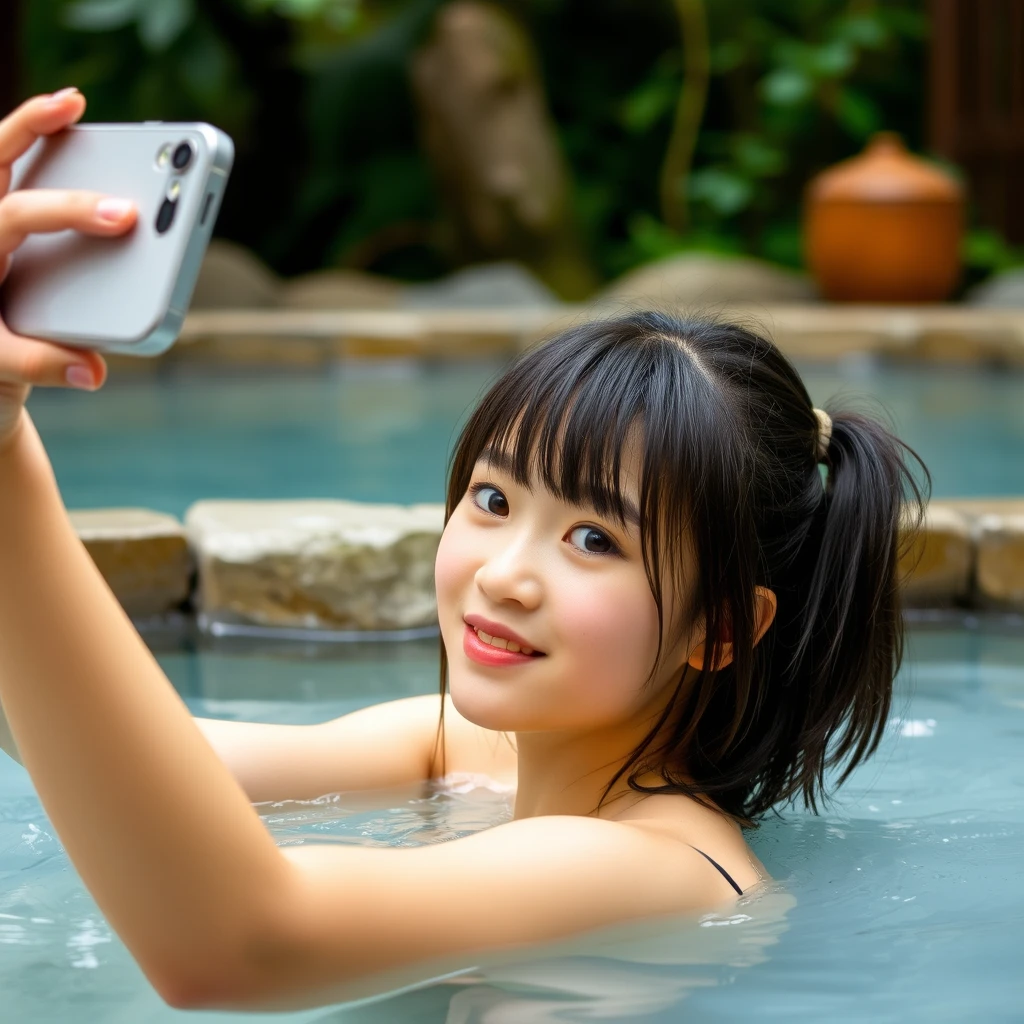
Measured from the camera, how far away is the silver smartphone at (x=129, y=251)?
3.26 ft

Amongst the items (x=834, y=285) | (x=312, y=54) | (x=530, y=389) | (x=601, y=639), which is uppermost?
(x=530, y=389)

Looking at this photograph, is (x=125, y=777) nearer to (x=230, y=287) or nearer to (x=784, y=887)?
(x=784, y=887)

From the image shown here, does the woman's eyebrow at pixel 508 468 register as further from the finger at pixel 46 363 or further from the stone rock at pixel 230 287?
the stone rock at pixel 230 287

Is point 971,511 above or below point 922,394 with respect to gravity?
above

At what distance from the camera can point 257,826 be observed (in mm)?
1202

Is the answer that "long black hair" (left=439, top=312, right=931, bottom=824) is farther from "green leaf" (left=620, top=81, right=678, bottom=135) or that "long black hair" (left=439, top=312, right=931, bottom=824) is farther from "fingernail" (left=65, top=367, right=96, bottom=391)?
"green leaf" (left=620, top=81, right=678, bottom=135)

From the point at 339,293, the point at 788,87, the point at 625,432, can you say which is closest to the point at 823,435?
the point at 625,432

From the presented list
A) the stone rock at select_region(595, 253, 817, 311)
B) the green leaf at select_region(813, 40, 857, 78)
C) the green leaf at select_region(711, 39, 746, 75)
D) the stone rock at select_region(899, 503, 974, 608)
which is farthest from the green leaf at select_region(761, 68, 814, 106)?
the stone rock at select_region(899, 503, 974, 608)

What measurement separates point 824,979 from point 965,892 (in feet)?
1.16

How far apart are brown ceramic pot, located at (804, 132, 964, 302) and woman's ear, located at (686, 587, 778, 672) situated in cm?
793

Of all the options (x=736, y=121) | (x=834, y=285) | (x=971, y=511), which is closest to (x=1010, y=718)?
(x=971, y=511)

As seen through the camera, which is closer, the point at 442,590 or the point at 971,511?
the point at 442,590

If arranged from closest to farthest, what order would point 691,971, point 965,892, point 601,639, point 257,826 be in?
point 257,826 → point 601,639 → point 691,971 → point 965,892

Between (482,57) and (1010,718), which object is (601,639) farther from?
(482,57)
